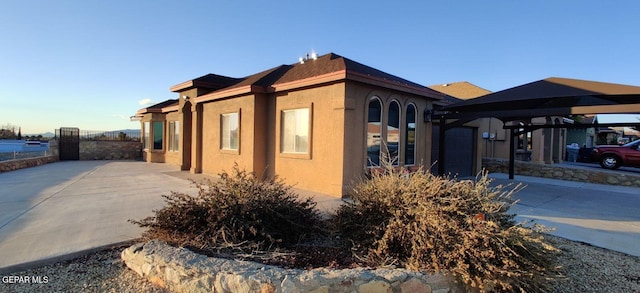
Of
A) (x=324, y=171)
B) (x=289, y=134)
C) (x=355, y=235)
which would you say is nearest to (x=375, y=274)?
(x=355, y=235)

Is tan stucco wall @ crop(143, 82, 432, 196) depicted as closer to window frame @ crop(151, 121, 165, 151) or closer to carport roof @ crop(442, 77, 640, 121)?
carport roof @ crop(442, 77, 640, 121)

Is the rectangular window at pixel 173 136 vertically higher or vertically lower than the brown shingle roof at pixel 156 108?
lower

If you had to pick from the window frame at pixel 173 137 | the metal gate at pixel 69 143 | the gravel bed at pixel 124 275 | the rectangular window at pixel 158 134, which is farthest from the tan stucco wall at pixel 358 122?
the metal gate at pixel 69 143

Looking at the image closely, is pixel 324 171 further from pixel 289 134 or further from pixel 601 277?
pixel 601 277

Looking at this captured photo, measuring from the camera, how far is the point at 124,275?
3793mm

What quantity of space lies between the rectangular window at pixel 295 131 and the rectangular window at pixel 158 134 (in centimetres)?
1260

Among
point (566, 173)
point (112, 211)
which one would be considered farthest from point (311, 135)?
point (566, 173)

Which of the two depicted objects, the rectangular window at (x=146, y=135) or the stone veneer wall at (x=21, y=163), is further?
the rectangular window at (x=146, y=135)

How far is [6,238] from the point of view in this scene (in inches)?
189

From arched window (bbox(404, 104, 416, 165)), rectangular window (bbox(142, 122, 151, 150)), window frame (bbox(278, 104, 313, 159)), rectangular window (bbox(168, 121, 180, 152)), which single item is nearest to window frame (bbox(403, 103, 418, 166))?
arched window (bbox(404, 104, 416, 165))

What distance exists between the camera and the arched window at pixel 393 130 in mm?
9250

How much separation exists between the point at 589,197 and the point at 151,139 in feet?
68.0

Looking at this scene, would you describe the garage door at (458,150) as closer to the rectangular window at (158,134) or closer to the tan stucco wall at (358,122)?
the tan stucco wall at (358,122)

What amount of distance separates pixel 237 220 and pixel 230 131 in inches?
307
